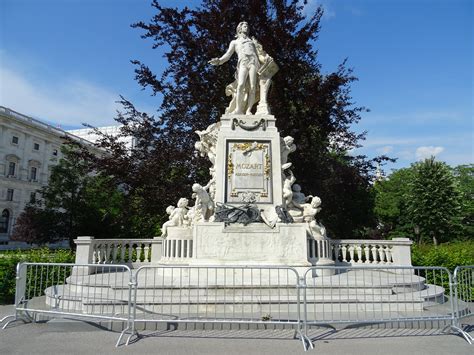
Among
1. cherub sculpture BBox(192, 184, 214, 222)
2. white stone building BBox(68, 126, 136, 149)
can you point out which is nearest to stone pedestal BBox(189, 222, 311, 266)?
cherub sculpture BBox(192, 184, 214, 222)

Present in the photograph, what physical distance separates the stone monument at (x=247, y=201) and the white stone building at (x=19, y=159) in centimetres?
4102

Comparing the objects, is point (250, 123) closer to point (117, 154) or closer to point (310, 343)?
point (310, 343)

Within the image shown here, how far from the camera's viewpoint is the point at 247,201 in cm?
930

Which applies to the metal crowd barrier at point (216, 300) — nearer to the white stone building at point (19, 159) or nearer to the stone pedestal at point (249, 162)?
the stone pedestal at point (249, 162)

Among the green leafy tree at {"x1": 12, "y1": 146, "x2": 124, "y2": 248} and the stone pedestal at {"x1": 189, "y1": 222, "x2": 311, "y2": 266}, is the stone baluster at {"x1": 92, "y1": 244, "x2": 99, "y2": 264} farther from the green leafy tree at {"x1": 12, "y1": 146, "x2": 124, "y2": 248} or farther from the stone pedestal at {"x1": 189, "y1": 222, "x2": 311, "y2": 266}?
the green leafy tree at {"x1": 12, "y1": 146, "x2": 124, "y2": 248}

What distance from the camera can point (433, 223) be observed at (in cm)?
3297

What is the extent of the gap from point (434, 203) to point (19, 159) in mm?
52606

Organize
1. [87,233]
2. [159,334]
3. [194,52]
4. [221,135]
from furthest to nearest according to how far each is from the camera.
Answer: [87,233]
[194,52]
[221,135]
[159,334]

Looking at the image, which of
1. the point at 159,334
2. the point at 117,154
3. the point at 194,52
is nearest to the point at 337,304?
the point at 159,334

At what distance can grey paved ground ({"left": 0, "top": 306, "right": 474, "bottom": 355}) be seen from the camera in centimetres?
468

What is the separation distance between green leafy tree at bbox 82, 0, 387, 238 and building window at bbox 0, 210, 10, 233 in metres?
40.9

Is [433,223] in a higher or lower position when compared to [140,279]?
higher

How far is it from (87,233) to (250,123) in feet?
61.7

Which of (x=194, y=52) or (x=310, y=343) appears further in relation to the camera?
(x=194, y=52)
